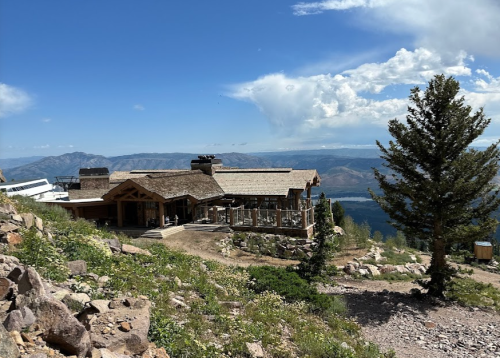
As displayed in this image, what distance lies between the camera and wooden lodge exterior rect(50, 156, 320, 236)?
2520 cm

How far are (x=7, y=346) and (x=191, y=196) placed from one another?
21.4 metres

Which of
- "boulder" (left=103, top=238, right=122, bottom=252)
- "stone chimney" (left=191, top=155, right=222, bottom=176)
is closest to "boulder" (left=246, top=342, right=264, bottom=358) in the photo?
"boulder" (left=103, top=238, right=122, bottom=252)

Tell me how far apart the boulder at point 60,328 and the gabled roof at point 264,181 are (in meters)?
21.4

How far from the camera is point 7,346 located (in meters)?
4.51

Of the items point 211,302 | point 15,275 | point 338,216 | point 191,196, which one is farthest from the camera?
point 338,216

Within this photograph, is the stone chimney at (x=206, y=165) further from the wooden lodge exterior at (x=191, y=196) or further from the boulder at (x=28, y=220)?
the boulder at (x=28, y=220)

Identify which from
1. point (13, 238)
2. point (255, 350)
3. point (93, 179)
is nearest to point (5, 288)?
point (13, 238)

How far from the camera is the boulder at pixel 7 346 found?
444cm

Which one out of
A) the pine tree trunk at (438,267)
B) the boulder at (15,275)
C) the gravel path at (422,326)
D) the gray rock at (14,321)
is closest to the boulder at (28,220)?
the boulder at (15,275)

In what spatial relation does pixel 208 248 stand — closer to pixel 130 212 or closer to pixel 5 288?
pixel 130 212

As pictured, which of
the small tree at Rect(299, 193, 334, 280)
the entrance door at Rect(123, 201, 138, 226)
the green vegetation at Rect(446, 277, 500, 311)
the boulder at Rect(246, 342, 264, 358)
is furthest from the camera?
the entrance door at Rect(123, 201, 138, 226)

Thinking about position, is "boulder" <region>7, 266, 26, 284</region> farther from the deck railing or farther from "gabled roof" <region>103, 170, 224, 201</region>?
the deck railing

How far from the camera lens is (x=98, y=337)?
593 cm

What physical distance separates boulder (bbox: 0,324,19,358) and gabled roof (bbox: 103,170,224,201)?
19.5 m
